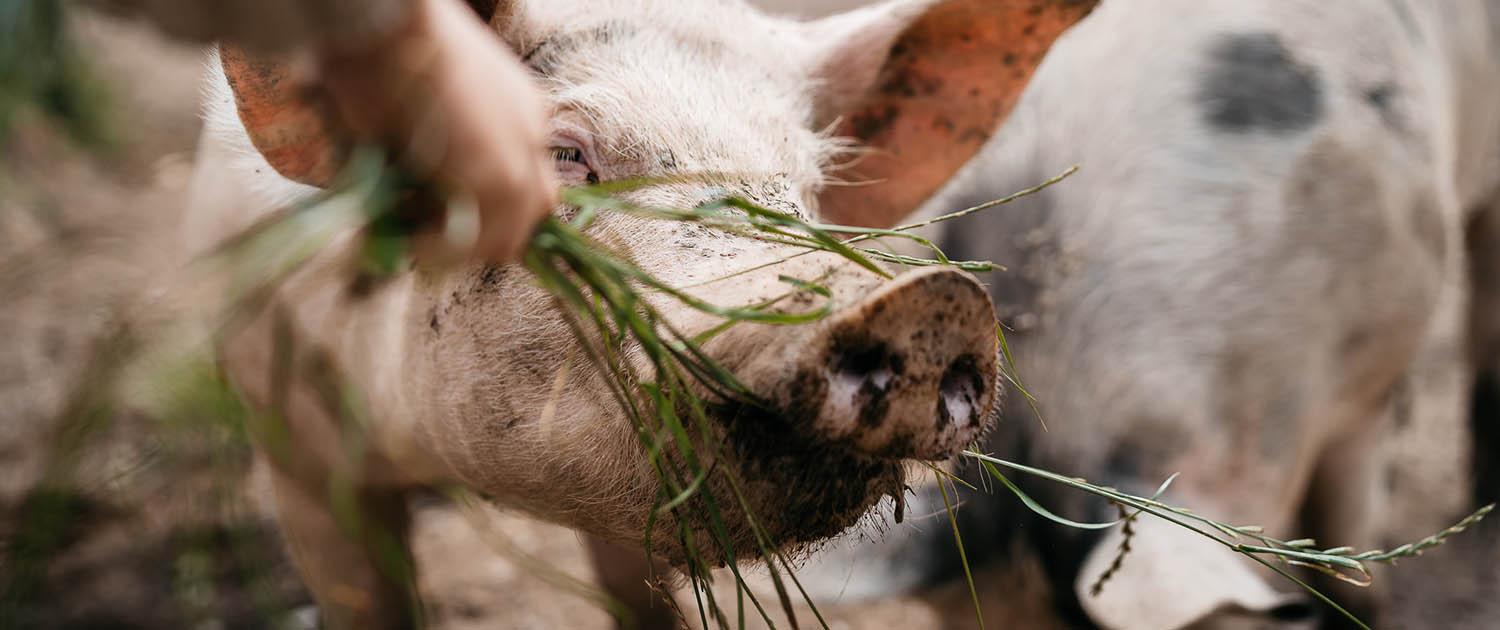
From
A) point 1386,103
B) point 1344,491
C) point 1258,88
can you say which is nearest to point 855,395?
point 1258,88

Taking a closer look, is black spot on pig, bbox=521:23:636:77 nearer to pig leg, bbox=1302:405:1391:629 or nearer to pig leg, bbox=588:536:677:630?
pig leg, bbox=588:536:677:630

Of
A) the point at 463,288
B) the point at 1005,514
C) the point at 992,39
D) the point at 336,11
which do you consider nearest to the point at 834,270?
the point at 336,11

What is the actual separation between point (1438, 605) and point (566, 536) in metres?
3.11

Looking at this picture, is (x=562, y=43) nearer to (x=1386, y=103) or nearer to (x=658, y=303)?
(x=658, y=303)

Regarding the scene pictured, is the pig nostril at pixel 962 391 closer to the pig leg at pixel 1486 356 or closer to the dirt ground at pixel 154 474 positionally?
the dirt ground at pixel 154 474

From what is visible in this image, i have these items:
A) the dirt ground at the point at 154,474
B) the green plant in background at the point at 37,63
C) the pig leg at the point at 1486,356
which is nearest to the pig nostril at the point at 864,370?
the dirt ground at the point at 154,474

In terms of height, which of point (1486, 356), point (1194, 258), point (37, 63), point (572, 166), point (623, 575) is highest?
point (37, 63)

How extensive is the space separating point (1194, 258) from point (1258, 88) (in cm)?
46

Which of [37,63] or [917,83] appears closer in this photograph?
[37,63]

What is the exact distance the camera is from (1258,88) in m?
2.20

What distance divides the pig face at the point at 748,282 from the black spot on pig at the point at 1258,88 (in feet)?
2.21

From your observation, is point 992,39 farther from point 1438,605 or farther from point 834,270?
point 1438,605

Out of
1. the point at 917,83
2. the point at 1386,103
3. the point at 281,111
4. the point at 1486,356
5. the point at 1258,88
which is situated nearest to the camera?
the point at 281,111

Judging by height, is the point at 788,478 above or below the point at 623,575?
above
